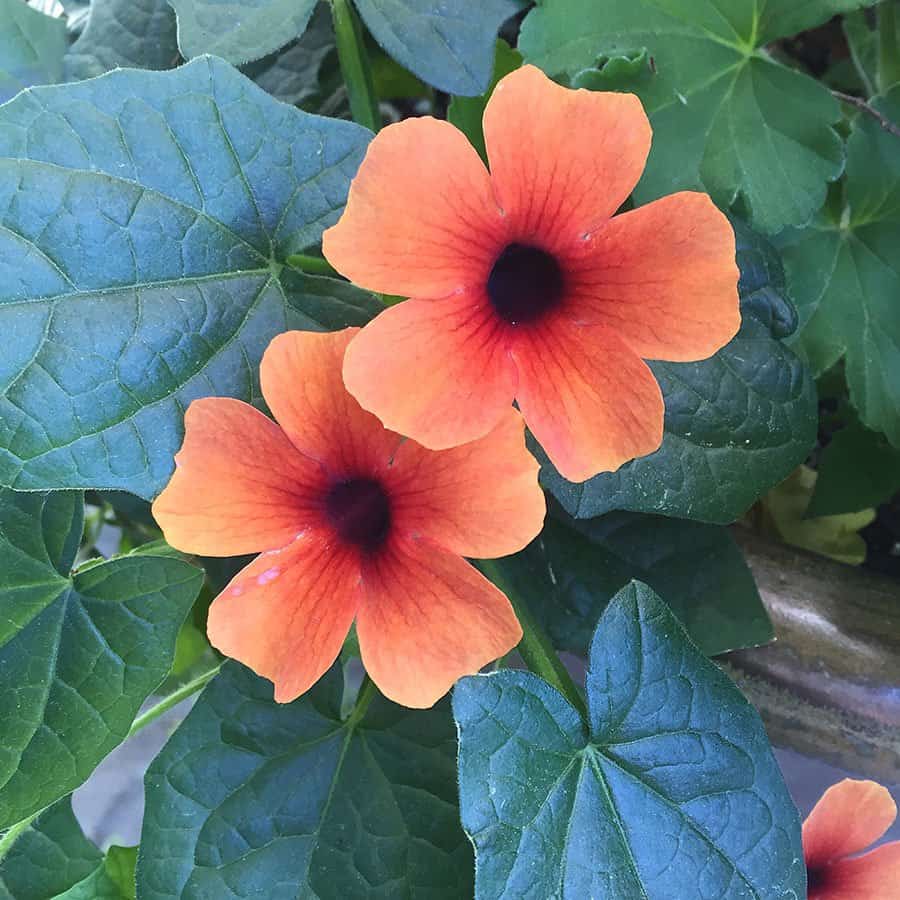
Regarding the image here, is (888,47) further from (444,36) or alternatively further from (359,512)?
(359,512)

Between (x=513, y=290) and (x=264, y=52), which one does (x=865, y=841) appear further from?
(x=264, y=52)

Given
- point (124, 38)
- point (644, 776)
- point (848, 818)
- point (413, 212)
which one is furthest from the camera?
point (124, 38)

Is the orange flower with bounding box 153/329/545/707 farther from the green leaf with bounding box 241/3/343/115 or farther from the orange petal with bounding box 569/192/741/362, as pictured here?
the green leaf with bounding box 241/3/343/115

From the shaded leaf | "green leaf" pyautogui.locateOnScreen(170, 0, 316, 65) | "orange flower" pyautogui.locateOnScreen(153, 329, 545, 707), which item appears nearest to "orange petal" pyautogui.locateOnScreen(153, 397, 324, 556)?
"orange flower" pyautogui.locateOnScreen(153, 329, 545, 707)

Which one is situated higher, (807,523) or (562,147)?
(562,147)

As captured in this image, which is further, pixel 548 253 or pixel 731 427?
pixel 731 427

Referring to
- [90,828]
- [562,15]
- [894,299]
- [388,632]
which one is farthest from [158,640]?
[90,828]

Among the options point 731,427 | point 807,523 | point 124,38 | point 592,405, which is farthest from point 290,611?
point 807,523

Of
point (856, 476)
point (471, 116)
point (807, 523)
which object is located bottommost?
point (807, 523)
